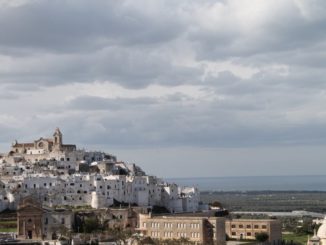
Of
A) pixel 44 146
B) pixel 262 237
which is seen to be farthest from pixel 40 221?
pixel 44 146

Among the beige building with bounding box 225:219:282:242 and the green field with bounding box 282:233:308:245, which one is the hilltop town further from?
the green field with bounding box 282:233:308:245

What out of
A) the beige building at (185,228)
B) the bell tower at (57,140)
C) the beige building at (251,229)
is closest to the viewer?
the beige building at (185,228)

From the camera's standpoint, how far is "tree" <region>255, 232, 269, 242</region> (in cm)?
10604

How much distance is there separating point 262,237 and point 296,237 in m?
13.3

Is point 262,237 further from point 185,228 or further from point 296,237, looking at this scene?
point 296,237

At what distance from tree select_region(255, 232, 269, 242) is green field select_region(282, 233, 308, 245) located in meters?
4.69

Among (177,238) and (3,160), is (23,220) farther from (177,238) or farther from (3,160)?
(3,160)

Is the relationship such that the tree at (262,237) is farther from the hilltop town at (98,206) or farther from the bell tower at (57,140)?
the bell tower at (57,140)

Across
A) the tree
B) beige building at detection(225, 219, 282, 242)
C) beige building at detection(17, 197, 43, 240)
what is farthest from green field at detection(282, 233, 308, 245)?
beige building at detection(17, 197, 43, 240)

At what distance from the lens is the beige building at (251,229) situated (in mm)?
109312

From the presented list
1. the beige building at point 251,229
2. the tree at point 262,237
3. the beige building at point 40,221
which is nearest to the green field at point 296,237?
the beige building at point 251,229

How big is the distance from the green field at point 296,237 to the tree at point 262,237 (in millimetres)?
4693

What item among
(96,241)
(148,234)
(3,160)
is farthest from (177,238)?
(3,160)

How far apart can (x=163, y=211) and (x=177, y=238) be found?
13898mm
